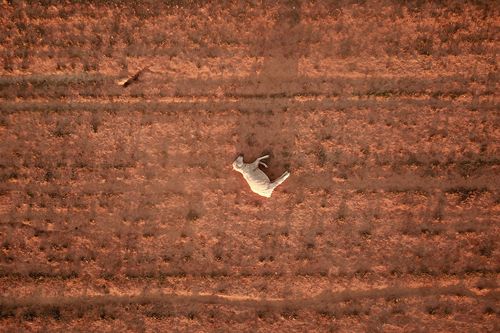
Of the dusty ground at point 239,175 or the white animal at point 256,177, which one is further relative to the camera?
the dusty ground at point 239,175

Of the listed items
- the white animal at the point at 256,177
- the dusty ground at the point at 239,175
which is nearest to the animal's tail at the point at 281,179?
the white animal at the point at 256,177

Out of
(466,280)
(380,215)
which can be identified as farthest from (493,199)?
(380,215)

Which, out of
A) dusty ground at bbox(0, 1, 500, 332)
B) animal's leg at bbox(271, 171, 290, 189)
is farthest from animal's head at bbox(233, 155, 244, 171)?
animal's leg at bbox(271, 171, 290, 189)

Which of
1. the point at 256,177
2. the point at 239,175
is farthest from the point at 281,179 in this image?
the point at 239,175

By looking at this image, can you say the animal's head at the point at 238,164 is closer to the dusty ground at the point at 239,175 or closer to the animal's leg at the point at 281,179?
the dusty ground at the point at 239,175

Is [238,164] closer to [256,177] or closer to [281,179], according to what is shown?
[256,177]

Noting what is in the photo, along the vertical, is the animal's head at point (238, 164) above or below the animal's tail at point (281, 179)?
above

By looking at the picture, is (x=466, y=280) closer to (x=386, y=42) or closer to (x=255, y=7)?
(x=386, y=42)
